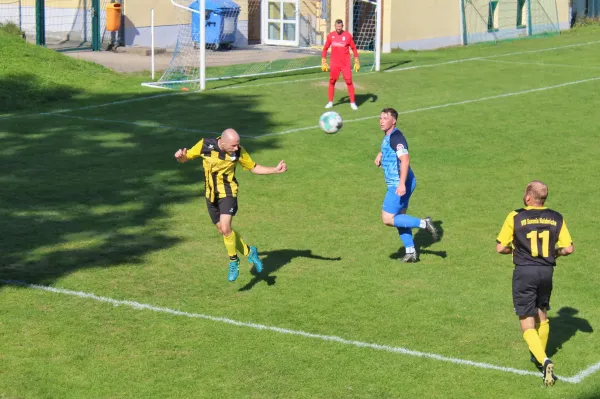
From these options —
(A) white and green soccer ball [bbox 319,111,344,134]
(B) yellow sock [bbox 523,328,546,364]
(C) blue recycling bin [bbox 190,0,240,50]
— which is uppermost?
(C) blue recycling bin [bbox 190,0,240,50]

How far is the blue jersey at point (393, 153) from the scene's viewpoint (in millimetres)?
12195

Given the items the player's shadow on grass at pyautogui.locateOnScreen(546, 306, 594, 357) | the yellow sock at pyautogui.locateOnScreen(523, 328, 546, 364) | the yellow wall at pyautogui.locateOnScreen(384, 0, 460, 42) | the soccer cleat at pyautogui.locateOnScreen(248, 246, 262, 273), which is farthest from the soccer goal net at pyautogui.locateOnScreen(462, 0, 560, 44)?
the yellow sock at pyautogui.locateOnScreen(523, 328, 546, 364)

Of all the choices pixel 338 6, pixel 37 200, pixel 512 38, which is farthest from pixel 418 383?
pixel 512 38

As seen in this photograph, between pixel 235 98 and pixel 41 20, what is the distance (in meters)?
9.84

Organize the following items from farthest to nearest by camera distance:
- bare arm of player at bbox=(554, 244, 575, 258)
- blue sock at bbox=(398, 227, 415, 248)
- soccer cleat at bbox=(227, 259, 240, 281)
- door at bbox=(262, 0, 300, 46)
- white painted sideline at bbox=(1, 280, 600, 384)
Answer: door at bbox=(262, 0, 300, 46), blue sock at bbox=(398, 227, 415, 248), soccer cleat at bbox=(227, 259, 240, 281), white painted sideline at bbox=(1, 280, 600, 384), bare arm of player at bbox=(554, 244, 575, 258)

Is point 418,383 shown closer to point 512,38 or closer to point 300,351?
point 300,351

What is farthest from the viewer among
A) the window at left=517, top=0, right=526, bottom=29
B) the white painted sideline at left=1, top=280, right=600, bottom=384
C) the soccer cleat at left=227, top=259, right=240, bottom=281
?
the window at left=517, top=0, right=526, bottom=29

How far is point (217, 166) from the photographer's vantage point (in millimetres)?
11359

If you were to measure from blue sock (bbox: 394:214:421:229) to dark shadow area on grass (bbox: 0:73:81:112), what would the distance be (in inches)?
562

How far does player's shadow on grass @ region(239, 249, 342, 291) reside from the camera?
12.0 m

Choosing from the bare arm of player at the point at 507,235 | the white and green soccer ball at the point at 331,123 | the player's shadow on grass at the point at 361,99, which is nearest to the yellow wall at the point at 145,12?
the player's shadow on grass at the point at 361,99

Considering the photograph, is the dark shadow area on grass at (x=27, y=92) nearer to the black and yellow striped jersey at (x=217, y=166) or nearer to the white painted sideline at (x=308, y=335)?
the white painted sideline at (x=308, y=335)

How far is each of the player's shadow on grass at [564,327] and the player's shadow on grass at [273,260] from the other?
3.30m

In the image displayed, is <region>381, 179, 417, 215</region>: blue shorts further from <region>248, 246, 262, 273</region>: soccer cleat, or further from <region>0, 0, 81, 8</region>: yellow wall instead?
<region>0, 0, 81, 8</region>: yellow wall
